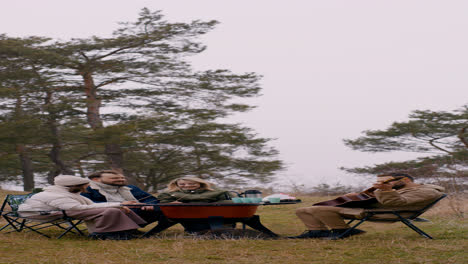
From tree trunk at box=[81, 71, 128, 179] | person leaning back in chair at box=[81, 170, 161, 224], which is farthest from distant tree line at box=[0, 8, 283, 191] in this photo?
person leaning back in chair at box=[81, 170, 161, 224]

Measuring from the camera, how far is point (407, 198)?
16.2 feet

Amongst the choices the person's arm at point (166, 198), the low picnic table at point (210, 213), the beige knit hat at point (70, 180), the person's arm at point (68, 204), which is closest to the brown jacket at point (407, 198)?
the low picnic table at point (210, 213)

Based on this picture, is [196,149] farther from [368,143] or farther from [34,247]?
[34,247]

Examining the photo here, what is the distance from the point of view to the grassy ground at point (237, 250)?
3.92 meters

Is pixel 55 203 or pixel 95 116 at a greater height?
pixel 95 116

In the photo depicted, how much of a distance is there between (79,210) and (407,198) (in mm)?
3259

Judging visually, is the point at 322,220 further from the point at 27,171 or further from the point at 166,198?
the point at 27,171

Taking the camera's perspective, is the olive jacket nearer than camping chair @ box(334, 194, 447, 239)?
No

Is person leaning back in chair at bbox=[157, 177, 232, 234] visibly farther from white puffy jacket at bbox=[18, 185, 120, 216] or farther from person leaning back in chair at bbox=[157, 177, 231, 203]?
white puffy jacket at bbox=[18, 185, 120, 216]

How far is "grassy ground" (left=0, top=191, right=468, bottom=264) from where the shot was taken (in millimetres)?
3916

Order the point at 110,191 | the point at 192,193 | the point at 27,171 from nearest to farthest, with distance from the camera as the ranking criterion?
the point at 192,193 → the point at 110,191 → the point at 27,171

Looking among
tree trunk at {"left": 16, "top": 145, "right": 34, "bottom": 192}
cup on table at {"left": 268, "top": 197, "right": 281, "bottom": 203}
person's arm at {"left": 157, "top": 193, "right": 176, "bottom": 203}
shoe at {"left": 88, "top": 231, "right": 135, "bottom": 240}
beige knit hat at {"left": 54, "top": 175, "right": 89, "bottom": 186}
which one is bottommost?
shoe at {"left": 88, "top": 231, "right": 135, "bottom": 240}

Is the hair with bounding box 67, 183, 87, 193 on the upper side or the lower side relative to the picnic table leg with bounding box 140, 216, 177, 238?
upper

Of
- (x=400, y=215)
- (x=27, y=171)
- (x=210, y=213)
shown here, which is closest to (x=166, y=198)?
(x=210, y=213)
